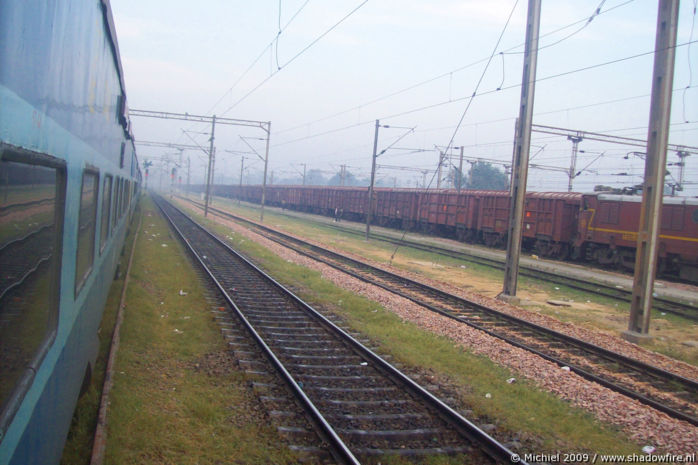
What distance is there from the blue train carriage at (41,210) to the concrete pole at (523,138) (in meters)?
10.4

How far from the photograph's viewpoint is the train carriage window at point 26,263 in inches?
73.3

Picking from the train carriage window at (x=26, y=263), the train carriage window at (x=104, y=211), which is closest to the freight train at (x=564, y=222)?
the train carriage window at (x=104, y=211)

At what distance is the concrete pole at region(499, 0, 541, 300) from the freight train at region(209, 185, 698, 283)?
9.25 m

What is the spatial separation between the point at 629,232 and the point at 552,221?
4.34 m

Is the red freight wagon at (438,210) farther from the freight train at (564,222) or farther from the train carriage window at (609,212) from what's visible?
the train carriage window at (609,212)

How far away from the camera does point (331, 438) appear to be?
490 cm

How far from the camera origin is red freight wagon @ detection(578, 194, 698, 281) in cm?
1817

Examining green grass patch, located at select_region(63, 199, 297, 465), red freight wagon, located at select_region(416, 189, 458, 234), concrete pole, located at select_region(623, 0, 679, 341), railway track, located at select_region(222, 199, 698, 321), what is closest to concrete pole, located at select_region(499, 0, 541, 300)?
concrete pole, located at select_region(623, 0, 679, 341)

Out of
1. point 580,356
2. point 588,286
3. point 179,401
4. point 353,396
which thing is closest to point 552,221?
point 588,286

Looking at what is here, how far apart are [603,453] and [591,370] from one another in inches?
113

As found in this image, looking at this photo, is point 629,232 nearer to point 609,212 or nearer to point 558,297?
point 609,212

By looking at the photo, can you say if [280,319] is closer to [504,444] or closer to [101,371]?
[101,371]

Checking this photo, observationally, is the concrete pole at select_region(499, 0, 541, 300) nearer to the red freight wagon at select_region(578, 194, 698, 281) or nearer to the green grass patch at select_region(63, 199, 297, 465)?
the green grass patch at select_region(63, 199, 297, 465)

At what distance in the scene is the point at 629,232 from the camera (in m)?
20.1
